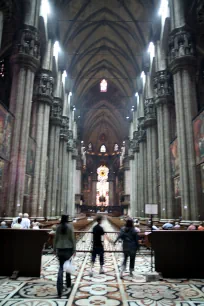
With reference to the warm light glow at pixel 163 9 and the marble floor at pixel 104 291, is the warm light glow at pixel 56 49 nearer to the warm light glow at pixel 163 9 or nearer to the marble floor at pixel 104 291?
the warm light glow at pixel 163 9

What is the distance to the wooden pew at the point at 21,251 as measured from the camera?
21.9ft

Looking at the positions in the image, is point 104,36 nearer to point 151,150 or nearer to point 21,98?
point 151,150

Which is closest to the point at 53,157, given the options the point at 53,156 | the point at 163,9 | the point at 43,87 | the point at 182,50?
the point at 53,156

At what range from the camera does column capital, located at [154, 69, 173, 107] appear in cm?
2195

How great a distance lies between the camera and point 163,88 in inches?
874

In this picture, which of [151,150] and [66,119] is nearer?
[151,150]

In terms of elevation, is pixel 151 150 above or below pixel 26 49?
below

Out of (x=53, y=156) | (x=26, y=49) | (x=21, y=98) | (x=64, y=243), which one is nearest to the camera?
(x=64, y=243)

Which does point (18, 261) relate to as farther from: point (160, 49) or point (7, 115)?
point (160, 49)

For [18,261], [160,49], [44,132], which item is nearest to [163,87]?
[160,49]

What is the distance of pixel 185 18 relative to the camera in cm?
1791

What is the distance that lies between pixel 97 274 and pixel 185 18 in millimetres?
17664

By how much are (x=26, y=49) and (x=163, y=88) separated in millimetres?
11526

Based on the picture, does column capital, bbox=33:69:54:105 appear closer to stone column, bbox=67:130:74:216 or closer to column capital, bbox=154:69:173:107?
column capital, bbox=154:69:173:107
